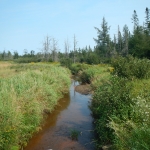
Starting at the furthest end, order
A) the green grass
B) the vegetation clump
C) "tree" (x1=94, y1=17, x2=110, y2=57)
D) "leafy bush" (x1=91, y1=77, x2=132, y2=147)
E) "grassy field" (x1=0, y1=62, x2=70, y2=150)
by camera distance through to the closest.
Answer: "tree" (x1=94, y1=17, x2=110, y2=57) → the green grass → "leafy bush" (x1=91, y1=77, x2=132, y2=147) → "grassy field" (x1=0, y1=62, x2=70, y2=150) → the vegetation clump

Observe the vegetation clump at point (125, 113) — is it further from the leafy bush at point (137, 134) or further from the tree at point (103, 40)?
the tree at point (103, 40)

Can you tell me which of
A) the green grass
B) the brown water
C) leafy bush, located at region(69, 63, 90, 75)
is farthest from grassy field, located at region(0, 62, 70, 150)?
leafy bush, located at region(69, 63, 90, 75)

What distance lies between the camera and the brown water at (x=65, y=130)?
659 centimetres

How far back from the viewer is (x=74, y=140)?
6.95 m

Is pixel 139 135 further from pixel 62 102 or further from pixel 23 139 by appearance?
pixel 62 102

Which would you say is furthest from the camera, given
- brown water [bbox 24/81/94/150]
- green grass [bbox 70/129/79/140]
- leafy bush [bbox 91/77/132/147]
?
green grass [bbox 70/129/79/140]

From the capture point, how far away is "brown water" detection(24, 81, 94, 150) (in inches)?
259

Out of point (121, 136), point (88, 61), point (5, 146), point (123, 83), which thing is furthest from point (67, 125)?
point (88, 61)

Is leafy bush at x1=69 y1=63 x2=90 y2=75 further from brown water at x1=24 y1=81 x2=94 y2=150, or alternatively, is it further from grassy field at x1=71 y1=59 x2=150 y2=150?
grassy field at x1=71 y1=59 x2=150 y2=150

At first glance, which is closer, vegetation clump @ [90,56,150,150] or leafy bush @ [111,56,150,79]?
vegetation clump @ [90,56,150,150]

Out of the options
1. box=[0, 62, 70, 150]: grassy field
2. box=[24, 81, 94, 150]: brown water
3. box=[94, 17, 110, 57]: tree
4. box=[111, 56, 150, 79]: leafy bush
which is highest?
box=[94, 17, 110, 57]: tree

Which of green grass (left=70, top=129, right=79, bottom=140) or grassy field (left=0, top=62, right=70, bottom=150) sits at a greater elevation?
grassy field (left=0, top=62, right=70, bottom=150)

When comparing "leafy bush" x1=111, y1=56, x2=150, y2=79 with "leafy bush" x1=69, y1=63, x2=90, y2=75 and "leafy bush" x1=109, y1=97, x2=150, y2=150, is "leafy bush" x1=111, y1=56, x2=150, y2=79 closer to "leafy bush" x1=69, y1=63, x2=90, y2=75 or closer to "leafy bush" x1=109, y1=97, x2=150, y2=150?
"leafy bush" x1=109, y1=97, x2=150, y2=150

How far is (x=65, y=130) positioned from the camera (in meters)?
7.93
